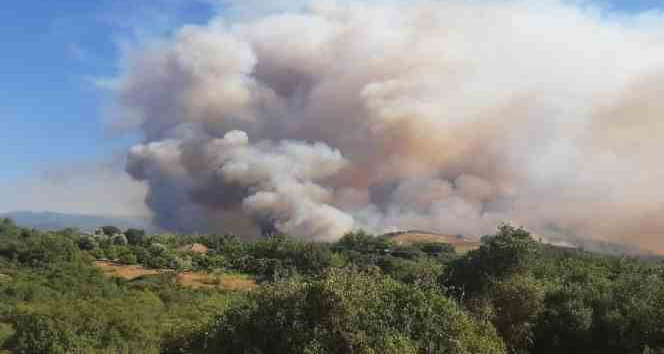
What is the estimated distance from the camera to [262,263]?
8731cm

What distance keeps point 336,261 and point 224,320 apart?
6749 cm

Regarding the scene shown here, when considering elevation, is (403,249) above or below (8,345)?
above

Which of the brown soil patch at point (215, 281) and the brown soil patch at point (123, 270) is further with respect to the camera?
the brown soil patch at point (123, 270)

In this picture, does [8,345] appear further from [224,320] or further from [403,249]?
[403,249]

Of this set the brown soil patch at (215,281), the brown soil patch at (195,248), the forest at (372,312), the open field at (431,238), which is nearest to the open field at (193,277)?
the brown soil patch at (215,281)

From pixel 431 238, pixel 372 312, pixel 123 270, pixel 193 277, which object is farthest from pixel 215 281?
pixel 431 238

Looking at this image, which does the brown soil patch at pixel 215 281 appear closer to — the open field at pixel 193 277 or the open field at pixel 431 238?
the open field at pixel 193 277

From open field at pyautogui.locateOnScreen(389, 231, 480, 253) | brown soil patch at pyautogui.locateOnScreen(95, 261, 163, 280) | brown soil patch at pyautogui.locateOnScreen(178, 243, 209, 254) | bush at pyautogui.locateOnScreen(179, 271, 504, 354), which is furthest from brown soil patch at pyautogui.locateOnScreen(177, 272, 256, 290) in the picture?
open field at pyautogui.locateOnScreen(389, 231, 480, 253)

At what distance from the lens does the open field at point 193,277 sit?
7050cm

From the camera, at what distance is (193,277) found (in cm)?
7544

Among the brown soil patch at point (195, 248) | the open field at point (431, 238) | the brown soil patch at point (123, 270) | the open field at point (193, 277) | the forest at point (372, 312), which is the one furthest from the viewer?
the open field at point (431, 238)

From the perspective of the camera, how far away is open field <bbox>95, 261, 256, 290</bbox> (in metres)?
70.5

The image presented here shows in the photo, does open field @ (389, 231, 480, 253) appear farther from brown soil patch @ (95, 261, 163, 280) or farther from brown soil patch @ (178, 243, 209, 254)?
brown soil patch @ (95, 261, 163, 280)

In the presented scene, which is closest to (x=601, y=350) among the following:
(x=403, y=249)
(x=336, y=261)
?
(x=336, y=261)
